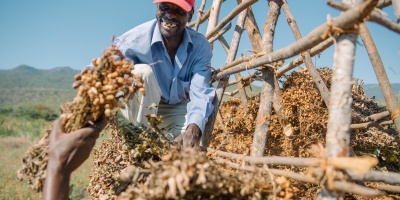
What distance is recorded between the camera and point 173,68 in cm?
321

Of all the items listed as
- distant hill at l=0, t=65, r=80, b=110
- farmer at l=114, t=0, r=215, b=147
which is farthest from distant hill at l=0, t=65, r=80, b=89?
farmer at l=114, t=0, r=215, b=147

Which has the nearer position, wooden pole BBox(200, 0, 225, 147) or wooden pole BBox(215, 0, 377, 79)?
wooden pole BBox(215, 0, 377, 79)

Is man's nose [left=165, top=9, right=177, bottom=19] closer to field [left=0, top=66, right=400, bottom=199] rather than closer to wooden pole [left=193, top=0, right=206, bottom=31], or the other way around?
field [left=0, top=66, right=400, bottom=199]

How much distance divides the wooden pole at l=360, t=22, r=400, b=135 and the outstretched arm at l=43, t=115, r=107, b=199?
1.92 metres

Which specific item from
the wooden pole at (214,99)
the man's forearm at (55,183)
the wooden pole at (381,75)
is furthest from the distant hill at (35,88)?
the man's forearm at (55,183)

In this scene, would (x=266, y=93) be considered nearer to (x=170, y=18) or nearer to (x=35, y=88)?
(x=170, y=18)

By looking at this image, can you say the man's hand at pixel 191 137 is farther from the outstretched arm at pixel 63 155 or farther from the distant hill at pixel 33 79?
the distant hill at pixel 33 79

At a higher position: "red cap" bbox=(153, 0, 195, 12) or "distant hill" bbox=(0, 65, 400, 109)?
"distant hill" bbox=(0, 65, 400, 109)

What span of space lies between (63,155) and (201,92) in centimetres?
162

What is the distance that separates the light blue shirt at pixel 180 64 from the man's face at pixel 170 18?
7cm

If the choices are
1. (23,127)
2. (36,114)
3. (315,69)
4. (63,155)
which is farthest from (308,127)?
(36,114)

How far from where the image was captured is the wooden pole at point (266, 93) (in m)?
2.85

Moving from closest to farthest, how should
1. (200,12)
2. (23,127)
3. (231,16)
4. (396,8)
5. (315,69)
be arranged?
(396,8), (315,69), (231,16), (200,12), (23,127)

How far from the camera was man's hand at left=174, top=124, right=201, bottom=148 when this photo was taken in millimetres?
2576
